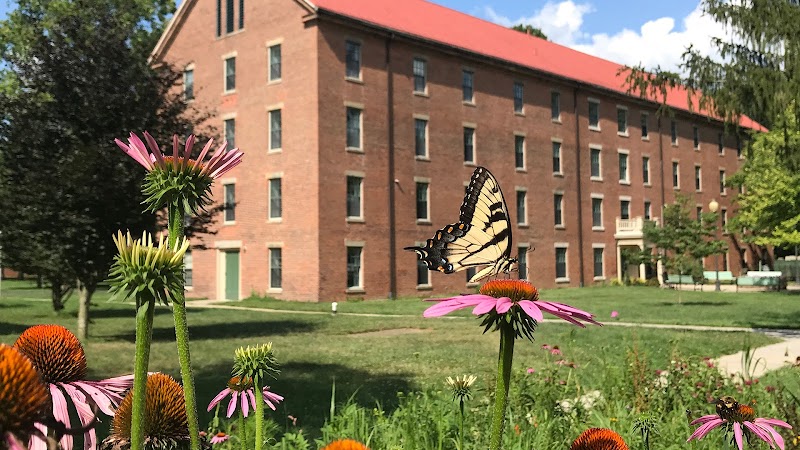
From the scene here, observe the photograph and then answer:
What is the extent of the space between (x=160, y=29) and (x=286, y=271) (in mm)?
23388

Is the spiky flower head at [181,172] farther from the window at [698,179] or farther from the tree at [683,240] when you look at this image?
the window at [698,179]

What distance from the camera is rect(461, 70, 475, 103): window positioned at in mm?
37750

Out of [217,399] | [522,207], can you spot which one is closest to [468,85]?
[522,207]

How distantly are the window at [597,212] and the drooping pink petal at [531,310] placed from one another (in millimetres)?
45204

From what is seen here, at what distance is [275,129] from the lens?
32875mm

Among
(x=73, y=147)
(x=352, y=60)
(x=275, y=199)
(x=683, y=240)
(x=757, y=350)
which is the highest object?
(x=352, y=60)

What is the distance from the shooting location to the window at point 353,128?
32.2 m

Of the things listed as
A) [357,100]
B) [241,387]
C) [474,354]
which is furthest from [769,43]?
[357,100]

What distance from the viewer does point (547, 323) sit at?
19.7 m

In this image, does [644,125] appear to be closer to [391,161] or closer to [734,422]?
[391,161]

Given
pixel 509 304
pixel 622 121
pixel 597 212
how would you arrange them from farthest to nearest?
pixel 622 121 → pixel 597 212 → pixel 509 304

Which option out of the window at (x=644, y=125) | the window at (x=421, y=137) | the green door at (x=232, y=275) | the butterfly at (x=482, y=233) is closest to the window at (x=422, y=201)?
the window at (x=421, y=137)

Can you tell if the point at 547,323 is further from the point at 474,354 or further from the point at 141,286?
the point at 141,286

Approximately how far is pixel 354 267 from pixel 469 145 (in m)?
10.6
